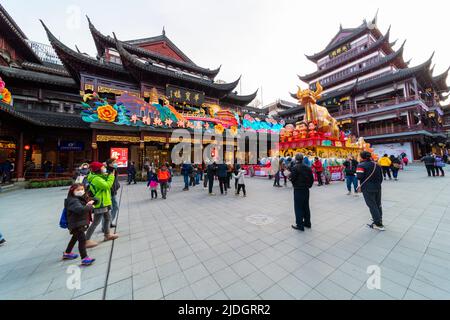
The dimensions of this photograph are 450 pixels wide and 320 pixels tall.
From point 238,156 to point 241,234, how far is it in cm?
1695

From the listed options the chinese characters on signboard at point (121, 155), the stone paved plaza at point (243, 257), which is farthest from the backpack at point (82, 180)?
the chinese characters on signboard at point (121, 155)

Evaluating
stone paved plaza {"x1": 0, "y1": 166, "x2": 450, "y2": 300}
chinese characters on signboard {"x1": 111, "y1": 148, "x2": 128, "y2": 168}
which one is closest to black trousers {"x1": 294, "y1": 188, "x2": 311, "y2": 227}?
stone paved plaza {"x1": 0, "y1": 166, "x2": 450, "y2": 300}

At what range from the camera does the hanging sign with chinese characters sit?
16.6 metres

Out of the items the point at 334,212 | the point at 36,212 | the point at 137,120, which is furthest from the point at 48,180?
the point at 334,212

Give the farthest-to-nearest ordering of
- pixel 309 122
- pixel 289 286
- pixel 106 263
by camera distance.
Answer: pixel 309 122, pixel 106 263, pixel 289 286

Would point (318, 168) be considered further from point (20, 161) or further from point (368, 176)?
point (20, 161)

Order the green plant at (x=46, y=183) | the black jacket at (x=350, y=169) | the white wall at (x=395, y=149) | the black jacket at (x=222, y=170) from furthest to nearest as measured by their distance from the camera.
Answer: the white wall at (x=395, y=149) < the green plant at (x=46, y=183) < the black jacket at (x=222, y=170) < the black jacket at (x=350, y=169)

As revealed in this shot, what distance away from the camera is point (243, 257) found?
2715 mm

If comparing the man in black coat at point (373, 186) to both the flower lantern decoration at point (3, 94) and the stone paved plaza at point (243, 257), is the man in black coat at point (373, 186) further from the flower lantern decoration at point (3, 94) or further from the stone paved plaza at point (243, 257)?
the flower lantern decoration at point (3, 94)

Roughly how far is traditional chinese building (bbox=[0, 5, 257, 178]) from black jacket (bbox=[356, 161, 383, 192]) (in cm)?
1369

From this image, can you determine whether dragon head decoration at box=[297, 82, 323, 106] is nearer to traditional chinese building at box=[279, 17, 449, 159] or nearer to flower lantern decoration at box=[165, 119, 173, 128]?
traditional chinese building at box=[279, 17, 449, 159]

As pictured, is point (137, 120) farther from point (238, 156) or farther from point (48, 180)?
point (238, 156)

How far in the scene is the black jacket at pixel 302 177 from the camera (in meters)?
3.69

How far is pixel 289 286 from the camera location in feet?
6.69
